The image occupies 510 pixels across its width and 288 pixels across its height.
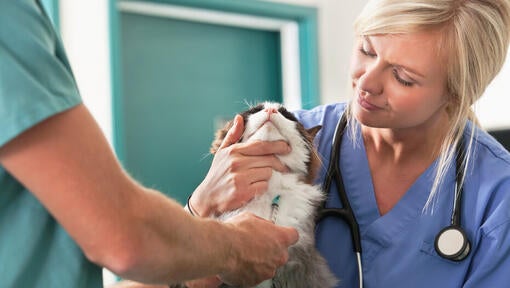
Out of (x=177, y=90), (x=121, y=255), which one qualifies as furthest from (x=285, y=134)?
(x=177, y=90)

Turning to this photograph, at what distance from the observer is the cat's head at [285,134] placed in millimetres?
1154

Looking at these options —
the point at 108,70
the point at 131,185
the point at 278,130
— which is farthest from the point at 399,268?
the point at 108,70

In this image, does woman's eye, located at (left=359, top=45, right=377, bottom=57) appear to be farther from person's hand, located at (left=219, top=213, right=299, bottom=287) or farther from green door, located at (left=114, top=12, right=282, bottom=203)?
green door, located at (left=114, top=12, right=282, bottom=203)

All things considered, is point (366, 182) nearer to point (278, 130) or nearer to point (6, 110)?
point (278, 130)

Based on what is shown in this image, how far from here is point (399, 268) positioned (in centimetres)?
117

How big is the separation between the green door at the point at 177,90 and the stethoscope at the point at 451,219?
1334 millimetres

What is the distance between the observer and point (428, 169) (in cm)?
128

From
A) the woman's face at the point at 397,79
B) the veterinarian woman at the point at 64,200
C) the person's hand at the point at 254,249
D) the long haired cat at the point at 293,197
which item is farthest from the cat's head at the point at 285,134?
the veterinarian woman at the point at 64,200

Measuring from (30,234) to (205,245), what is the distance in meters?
0.22

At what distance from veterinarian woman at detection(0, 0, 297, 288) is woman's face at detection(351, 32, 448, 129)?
1.74ft

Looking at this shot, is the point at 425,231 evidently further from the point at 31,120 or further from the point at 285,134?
the point at 31,120

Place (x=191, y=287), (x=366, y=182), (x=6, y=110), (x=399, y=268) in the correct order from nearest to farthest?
(x=6, y=110) < (x=191, y=287) < (x=399, y=268) < (x=366, y=182)

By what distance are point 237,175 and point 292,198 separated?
121 millimetres

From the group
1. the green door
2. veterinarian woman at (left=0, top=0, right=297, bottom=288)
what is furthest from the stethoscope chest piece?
the green door
